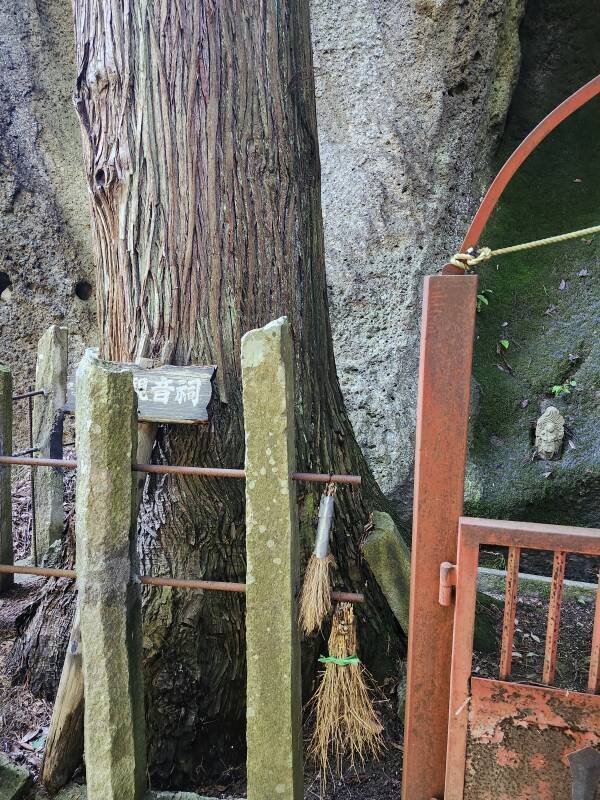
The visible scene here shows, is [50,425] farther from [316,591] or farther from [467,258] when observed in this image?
[467,258]

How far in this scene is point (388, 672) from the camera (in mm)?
2617

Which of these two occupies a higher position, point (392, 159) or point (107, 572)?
point (392, 159)

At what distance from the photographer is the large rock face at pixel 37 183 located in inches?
225

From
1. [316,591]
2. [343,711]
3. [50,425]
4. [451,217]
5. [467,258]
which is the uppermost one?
[451,217]

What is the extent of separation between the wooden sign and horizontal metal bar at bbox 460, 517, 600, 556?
1.02 m

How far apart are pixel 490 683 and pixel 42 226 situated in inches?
234

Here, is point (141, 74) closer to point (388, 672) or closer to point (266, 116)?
point (266, 116)

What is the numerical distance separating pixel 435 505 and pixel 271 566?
0.49 metres

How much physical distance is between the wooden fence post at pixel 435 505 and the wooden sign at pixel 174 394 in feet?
2.80

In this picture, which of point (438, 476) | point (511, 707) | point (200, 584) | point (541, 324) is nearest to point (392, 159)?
point (541, 324)

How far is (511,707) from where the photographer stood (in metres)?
1.54

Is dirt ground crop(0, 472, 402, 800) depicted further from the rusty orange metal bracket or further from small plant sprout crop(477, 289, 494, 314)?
small plant sprout crop(477, 289, 494, 314)

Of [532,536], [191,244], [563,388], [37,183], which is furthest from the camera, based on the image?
[37,183]

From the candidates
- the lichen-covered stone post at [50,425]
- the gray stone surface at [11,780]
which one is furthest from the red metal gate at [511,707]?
the lichen-covered stone post at [50,425]
